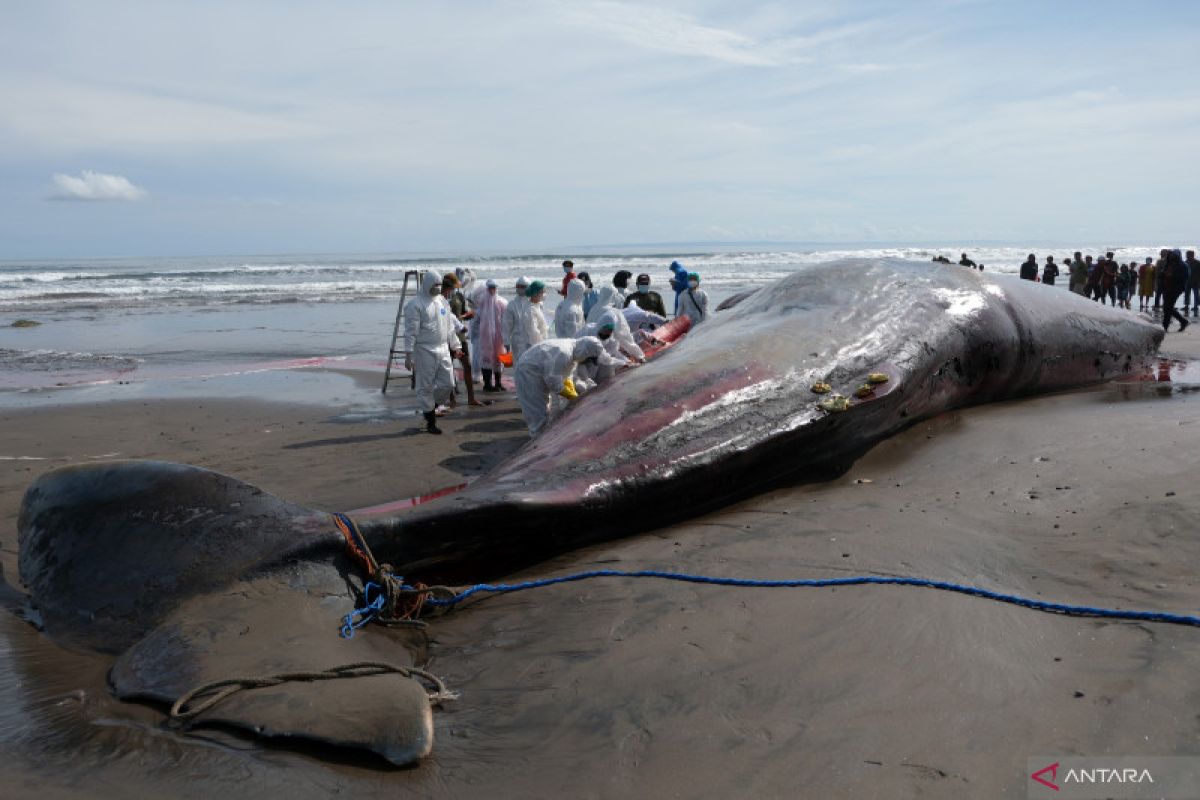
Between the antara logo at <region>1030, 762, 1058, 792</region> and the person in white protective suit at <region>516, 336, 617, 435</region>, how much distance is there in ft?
19.5

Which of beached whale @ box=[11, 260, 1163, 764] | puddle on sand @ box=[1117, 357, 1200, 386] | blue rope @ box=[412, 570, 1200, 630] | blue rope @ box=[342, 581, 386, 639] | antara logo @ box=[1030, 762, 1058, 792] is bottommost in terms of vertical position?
antara logo @ box=[1030, 762, 1058, 792]

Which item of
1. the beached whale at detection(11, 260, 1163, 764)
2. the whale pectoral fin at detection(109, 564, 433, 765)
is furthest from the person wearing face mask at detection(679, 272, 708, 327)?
the whale pectoral fin at detection(109, 564, 433, 765)

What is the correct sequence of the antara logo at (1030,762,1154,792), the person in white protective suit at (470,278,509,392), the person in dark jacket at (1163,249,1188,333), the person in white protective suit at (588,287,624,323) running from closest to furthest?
the antara logo at (1030,762,1154,792) < the person in white protective suit at (588,287,624,323) < the person in white protective suit at (470,278,509,392) < the person in dark jacket at (1163,249,1188,333)

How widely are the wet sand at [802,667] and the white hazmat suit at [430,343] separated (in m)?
4.71

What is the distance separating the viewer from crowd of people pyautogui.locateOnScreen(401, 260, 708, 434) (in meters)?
8.84

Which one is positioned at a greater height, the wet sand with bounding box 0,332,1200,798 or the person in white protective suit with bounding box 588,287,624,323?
the person in white protective suit with bounding box 588,287,624,323

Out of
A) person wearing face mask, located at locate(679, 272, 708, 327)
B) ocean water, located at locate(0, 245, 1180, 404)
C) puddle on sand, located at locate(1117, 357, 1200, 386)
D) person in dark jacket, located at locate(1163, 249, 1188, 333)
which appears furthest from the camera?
person in dark jacket, located at locate(1163, 249, 1188, 333)

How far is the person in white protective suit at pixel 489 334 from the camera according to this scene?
1449cm

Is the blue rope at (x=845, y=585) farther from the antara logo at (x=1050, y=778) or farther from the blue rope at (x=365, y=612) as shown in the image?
the antara logo at (x=1050, y=778)

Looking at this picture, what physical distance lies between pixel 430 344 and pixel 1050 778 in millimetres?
8737

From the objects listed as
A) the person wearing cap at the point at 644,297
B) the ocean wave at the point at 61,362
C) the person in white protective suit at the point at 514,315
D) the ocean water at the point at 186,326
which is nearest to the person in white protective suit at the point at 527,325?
the person in white protective suit at the point at 514,315

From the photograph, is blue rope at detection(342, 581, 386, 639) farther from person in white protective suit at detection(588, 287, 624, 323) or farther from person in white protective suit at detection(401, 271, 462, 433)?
person in white protective suit at detection(588, 287, 624, 323)

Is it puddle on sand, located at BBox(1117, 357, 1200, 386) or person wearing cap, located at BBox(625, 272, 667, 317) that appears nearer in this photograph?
puddle on sand, located at BBox(1117, 357, 1200, 386)

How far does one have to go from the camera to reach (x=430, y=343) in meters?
10.7
